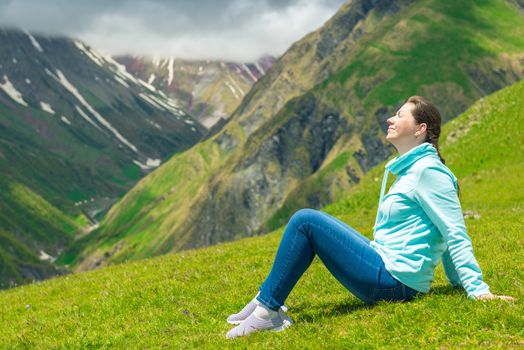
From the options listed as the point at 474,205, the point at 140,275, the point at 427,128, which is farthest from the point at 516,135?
the point at 427,128

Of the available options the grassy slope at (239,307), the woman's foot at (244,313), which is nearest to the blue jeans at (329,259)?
the grassy slope at (239,307)

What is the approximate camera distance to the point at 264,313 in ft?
33.4

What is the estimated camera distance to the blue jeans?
9852mm

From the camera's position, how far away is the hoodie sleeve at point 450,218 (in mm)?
8914

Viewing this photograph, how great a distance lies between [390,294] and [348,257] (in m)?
1.09

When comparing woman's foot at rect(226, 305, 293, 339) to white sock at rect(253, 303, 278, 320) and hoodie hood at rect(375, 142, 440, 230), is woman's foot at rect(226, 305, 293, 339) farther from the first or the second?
hoodie hood at rect(375, 142, 440, 230)

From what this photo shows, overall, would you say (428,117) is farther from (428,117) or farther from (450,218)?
(450,218)

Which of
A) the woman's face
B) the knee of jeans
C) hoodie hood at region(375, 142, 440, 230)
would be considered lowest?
the knee of jeans

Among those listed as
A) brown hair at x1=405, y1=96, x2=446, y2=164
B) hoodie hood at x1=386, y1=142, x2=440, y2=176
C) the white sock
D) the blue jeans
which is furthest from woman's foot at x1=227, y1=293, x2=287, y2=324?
brown hair at x1=405, y1=96, x2=446, y2=164

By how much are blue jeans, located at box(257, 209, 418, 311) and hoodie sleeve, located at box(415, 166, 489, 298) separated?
1.26 metres

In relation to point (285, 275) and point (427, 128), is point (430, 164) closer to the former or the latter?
point (427, 128)

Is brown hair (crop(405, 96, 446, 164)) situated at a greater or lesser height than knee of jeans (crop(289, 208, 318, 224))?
greater

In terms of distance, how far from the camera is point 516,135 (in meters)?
38.7

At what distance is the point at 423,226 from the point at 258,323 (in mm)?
3472
